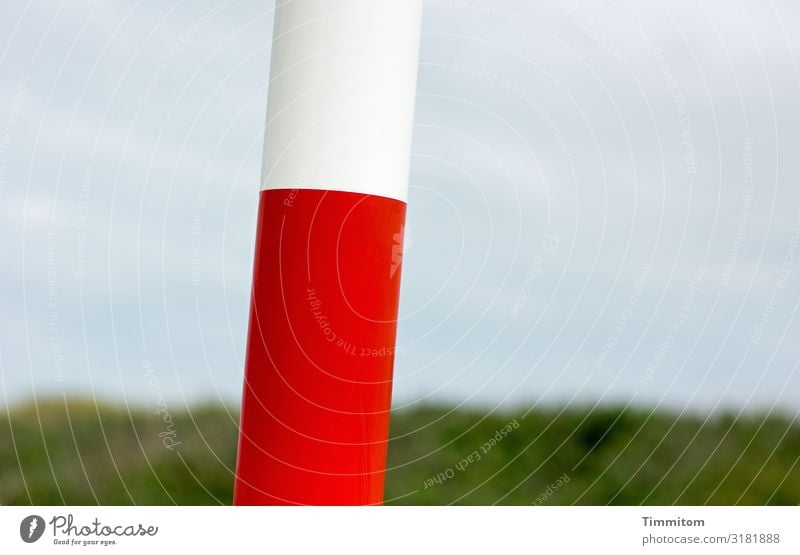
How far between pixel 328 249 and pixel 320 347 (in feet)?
0.93

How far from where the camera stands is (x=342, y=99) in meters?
3.12

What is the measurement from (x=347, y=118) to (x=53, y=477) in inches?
174

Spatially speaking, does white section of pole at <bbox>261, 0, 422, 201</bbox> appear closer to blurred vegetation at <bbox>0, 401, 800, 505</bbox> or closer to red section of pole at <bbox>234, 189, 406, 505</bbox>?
red section of pole at <bbox>234, 189, 406, 505</bbox>

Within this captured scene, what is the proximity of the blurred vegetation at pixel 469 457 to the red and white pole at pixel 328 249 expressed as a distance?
10.2 feet

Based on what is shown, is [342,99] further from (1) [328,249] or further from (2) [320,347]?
(2) [320,347]

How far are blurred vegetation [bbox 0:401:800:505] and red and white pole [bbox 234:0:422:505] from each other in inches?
122

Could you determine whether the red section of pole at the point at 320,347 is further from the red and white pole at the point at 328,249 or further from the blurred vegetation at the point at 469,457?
the blurred vegetation at the point at 469,457

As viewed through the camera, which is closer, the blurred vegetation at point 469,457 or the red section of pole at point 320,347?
the red section of pole at point 320,347

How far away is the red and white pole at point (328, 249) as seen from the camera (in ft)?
10.2

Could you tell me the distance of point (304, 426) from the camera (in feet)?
10.2
